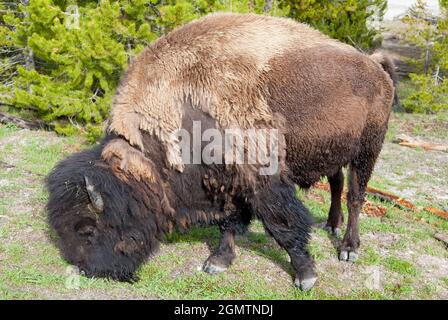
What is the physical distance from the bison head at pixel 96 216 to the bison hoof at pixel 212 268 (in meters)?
0.77

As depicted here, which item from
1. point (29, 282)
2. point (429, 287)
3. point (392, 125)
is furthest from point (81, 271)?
point (392, 125)

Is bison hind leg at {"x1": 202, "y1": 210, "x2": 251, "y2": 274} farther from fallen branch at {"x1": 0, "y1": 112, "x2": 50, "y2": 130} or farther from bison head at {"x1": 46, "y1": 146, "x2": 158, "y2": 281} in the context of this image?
fallen branch at {"x1": 0, "y1": 112, "x2": 50, "y2": 130}

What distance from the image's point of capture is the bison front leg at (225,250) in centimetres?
454

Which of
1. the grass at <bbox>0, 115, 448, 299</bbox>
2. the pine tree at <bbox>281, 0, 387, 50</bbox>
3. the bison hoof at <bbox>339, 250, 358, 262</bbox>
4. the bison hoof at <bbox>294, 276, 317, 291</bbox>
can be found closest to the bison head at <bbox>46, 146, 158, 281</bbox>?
the grass at <bbox>0, 115, 448, 299</bbox>

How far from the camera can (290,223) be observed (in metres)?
4.18

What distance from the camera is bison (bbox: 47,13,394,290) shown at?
12.8ft

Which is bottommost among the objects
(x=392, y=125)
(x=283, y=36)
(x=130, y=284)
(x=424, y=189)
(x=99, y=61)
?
(x=392, y=125)

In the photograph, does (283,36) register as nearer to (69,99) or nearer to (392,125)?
(69,99)

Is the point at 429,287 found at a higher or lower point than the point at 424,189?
higher

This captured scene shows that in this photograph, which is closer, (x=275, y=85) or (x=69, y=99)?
(x=275, y=85)
